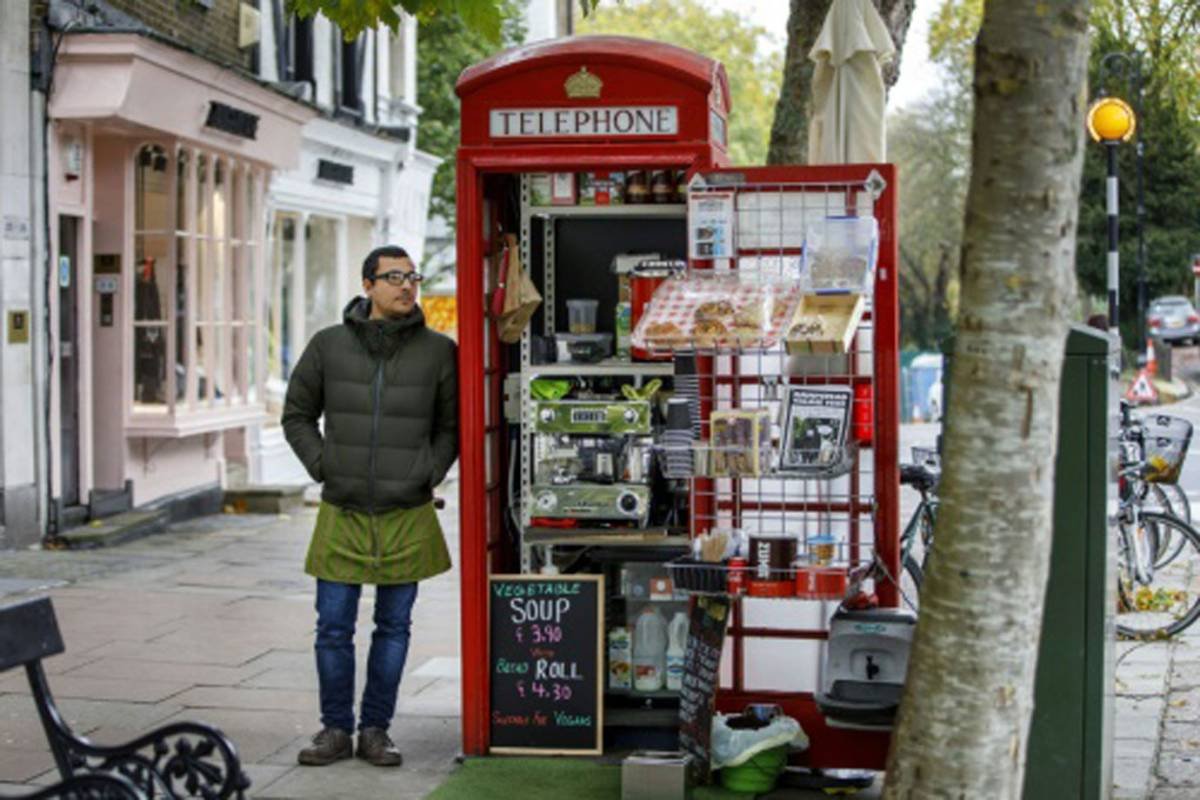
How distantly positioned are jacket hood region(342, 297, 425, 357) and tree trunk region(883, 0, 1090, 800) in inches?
123

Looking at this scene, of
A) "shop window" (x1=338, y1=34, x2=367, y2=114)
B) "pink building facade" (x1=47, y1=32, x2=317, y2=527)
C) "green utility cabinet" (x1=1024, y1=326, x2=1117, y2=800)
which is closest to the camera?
"green utility cabinet" (x1=1024, y1=326, x2=1117, y2=800)

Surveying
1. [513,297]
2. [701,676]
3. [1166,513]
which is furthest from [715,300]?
[1166,513]

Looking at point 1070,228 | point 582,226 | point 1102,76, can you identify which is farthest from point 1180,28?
point 1102,76

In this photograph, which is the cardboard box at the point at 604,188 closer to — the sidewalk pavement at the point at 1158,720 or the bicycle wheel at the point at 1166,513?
the sidewalk pavement at the point at 1158,720

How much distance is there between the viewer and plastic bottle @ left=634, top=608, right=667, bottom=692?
25.6 ft

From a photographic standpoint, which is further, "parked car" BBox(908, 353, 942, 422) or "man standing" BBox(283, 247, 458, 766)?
"parked car" BBox(908, 353, 942, 422)

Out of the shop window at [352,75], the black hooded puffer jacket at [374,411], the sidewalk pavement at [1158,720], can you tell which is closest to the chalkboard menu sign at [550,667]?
the black hooded puffer jacket at [374,411]

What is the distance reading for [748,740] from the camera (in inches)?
276

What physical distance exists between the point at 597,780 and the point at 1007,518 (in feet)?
9.76

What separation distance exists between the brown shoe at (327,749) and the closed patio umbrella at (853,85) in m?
2.95

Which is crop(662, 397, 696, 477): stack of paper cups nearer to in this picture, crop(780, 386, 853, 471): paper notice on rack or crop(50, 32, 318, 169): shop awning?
crop(780, 386, 853, 471): paper notice on rack

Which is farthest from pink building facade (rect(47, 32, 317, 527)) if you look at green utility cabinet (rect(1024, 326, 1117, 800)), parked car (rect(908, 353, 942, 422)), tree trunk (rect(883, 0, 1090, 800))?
parked car (rect(908, 353, 942, 422))

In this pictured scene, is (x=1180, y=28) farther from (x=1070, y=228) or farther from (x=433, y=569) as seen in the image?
(x=1070, y=228)

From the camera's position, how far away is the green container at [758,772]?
700cm
